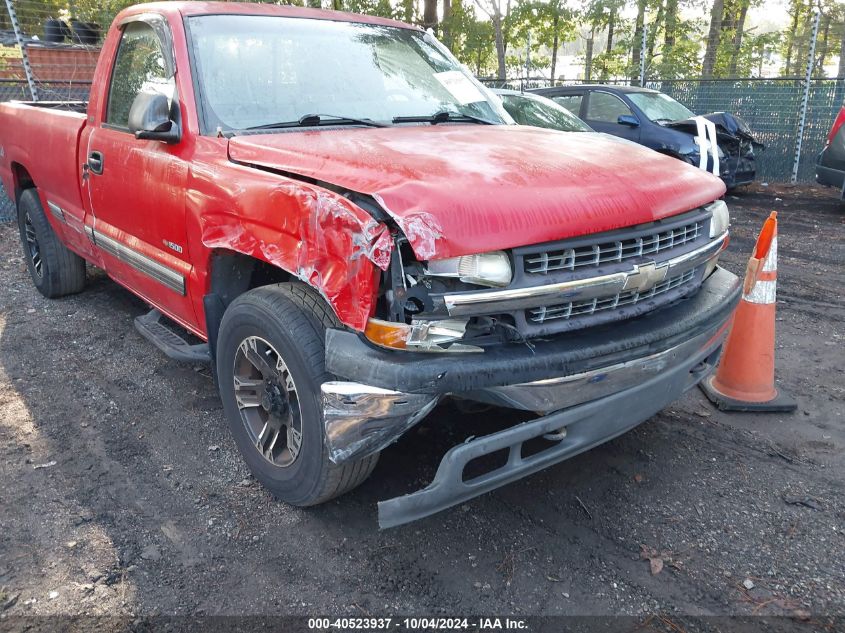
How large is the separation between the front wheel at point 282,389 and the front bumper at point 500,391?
160mm

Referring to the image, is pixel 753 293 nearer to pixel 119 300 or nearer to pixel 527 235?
pixel 527 235

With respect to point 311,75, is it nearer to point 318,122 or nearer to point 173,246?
point 318,122

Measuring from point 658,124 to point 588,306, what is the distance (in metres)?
8.40

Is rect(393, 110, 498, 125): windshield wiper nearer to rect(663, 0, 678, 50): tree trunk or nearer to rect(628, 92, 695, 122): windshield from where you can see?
rect(628, 92, 695, 122): windshield

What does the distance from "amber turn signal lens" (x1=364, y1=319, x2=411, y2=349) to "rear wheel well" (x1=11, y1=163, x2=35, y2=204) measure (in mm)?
4665

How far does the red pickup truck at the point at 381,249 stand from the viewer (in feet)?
7.04

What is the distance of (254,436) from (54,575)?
34.7 inches

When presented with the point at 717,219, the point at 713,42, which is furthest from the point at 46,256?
the point at 713,42

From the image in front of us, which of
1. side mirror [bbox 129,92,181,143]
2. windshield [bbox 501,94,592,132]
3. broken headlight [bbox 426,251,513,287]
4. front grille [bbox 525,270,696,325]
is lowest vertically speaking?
front grille [bbox 525,270,696,325]

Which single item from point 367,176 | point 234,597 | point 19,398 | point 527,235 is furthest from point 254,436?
point 19,398

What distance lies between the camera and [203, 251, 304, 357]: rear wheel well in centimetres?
295

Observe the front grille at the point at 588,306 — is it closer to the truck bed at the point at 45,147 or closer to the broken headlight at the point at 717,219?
the broken headlight at the point at 717,219

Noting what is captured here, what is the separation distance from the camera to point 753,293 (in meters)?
3.71

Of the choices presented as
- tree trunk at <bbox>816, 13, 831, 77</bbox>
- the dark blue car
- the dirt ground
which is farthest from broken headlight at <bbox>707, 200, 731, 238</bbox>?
tree trunk at <bbox>816, 13, 831, 77</bbox>
